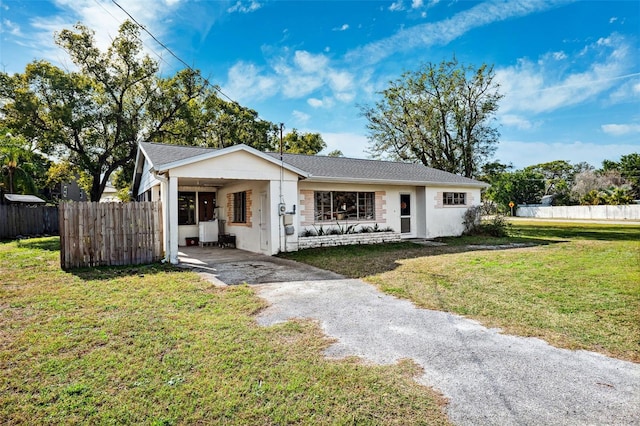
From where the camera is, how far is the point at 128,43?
2108 cm

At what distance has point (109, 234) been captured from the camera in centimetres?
892

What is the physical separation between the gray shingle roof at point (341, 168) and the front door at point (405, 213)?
1005 mm

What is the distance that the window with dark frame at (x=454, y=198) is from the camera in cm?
1656

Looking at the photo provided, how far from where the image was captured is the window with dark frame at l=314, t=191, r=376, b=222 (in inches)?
528

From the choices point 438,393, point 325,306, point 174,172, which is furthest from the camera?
point 174,172

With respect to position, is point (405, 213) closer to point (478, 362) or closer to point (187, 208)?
point (187, 208)

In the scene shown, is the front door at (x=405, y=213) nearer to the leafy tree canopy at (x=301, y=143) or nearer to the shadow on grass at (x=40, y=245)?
the shadow on grass at (x=40, y=245)

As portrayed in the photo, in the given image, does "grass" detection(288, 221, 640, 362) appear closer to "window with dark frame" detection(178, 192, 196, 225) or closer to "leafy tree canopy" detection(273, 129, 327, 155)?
"window with dark frame" detection(178, 192, 196, 225)

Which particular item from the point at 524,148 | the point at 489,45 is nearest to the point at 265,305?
the point at 489,45

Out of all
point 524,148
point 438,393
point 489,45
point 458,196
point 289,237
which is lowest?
point 438,393

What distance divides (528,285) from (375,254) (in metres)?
4.98

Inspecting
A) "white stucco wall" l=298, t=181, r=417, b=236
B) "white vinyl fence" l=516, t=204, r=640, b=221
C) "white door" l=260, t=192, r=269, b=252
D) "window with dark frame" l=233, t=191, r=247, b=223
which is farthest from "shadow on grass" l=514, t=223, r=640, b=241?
"white vinyl fence" l=516, t=204, r=640, b=221

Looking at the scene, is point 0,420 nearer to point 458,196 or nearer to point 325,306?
point 325,306

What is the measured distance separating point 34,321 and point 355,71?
649 inches
